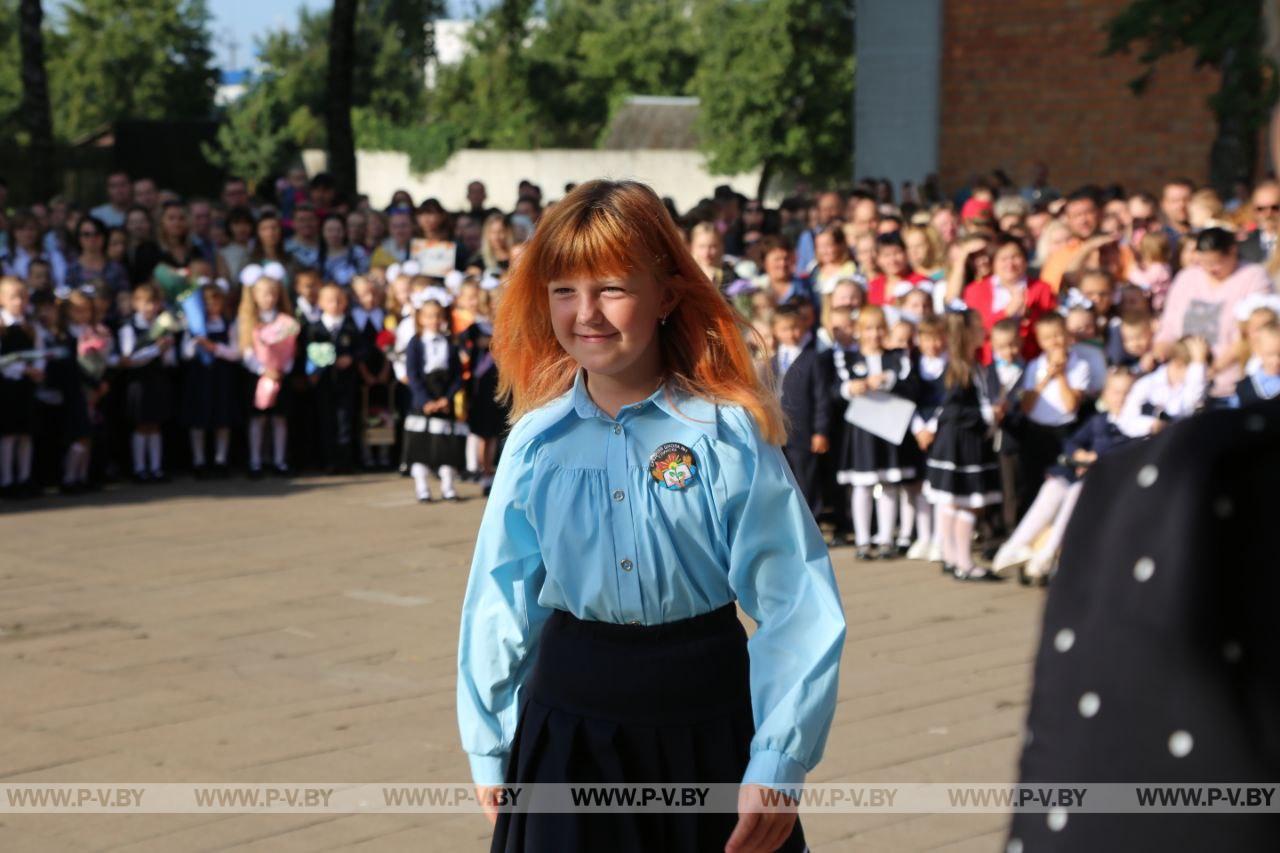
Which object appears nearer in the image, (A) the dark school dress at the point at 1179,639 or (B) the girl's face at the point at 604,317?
(A) the dark school dress at the point at 1179,639

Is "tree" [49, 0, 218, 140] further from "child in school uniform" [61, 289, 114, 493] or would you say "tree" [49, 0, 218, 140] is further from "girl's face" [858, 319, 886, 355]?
"girl's face" [858, 319, 886, 355]

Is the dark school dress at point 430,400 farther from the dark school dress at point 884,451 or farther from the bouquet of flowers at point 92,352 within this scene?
the dark school dress at point 884,451

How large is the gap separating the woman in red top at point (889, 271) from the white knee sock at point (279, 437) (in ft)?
15.8

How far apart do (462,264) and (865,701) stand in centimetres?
825

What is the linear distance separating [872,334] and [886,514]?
108 centimetres

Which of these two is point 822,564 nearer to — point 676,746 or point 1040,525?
point 676,746

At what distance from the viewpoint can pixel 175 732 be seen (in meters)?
6.37

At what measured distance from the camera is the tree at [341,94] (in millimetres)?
20453

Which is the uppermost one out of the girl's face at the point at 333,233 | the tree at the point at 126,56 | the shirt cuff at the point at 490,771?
the tree at the point at 126,56

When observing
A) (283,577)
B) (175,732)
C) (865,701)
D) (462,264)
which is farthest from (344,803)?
(462,264)

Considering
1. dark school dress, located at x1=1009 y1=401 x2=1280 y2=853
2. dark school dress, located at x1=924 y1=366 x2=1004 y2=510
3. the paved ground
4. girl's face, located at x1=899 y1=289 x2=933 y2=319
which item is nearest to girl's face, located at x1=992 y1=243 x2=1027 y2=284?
girl's face, located at x1=899 y1=289 x2=933 y2=319

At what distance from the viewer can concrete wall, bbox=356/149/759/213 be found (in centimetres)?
5428

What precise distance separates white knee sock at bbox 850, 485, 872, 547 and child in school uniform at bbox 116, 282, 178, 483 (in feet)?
18.5

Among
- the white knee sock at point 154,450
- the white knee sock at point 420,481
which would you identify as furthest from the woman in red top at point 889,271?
the white knee sock at point 154,450
